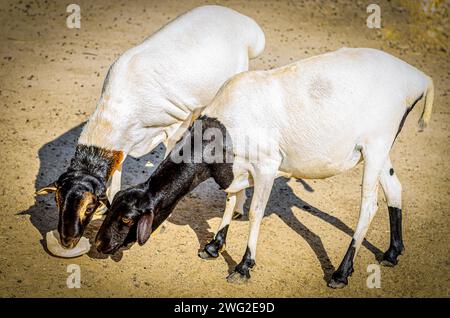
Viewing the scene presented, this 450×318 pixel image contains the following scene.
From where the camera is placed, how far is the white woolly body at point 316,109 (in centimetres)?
638

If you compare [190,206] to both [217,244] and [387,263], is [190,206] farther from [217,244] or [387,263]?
[387,263]

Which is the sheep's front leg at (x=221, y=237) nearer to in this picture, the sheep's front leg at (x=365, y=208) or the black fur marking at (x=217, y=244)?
the black fur marking at (x=217, y=244)

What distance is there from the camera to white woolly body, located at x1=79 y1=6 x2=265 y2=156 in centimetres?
693

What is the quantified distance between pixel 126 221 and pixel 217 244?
4.81 ft

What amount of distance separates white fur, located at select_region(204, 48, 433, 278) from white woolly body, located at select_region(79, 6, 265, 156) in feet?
2.69

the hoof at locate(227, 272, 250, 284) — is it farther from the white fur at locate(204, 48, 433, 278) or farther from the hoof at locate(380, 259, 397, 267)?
the hoof at locate(380, 259, 397, 267)

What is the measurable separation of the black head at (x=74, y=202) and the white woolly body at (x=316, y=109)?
139 cm

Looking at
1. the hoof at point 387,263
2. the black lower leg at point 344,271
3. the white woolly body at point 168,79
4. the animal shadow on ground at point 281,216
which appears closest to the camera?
the black lower leg at point 344,271

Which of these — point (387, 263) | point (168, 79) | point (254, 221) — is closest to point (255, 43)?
point (168, 79)

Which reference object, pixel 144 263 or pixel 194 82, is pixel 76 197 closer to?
pixel 144 263

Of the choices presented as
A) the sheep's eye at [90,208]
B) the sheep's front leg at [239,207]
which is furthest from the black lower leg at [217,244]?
the sheep's eye at [90,208]

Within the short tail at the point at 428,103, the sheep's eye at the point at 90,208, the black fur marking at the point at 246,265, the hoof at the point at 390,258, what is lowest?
the hoof at the point at 390,258

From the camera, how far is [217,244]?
23.6ft

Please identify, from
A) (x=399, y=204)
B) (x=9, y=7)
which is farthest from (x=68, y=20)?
(x=399, y=204)
